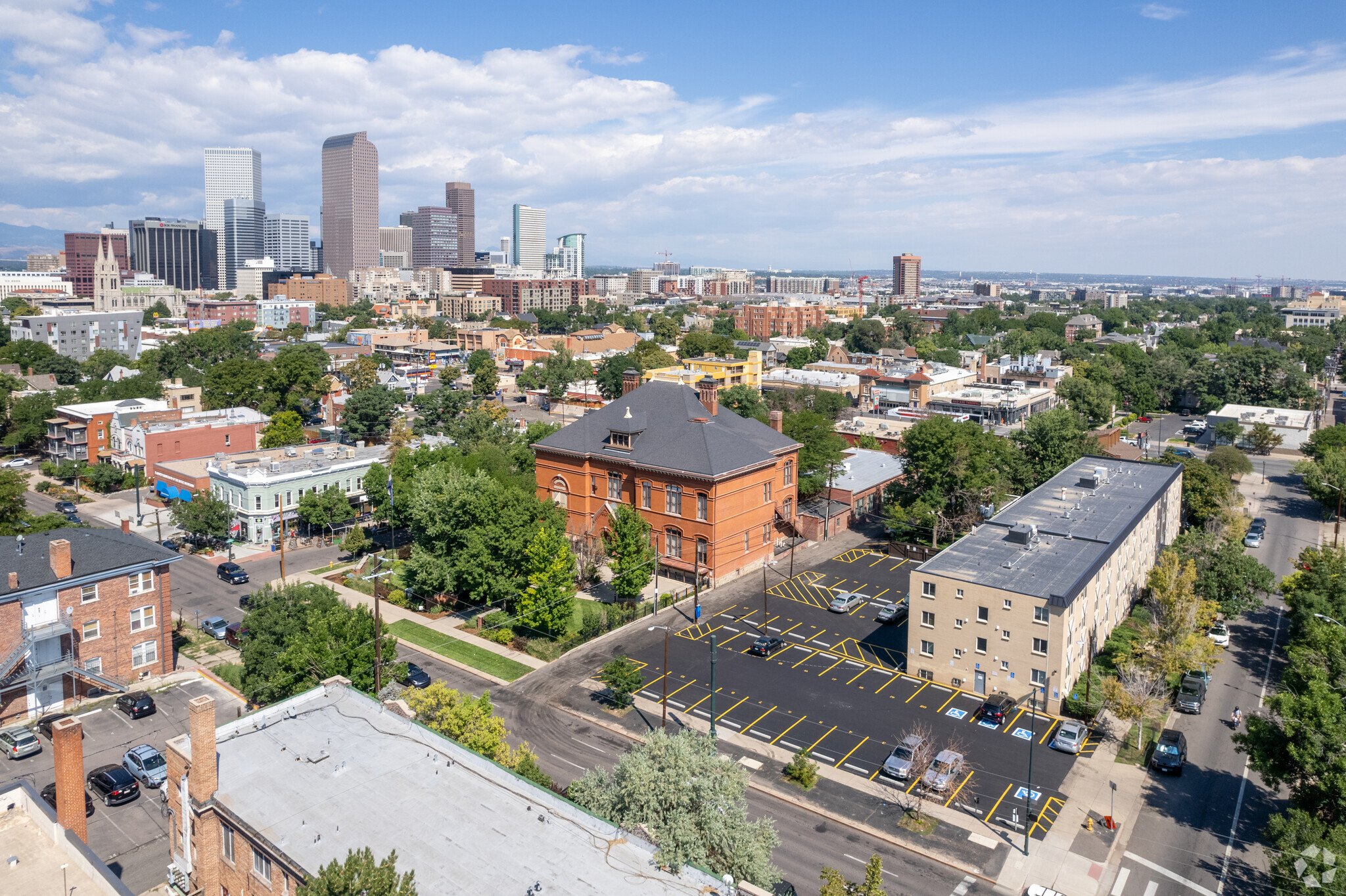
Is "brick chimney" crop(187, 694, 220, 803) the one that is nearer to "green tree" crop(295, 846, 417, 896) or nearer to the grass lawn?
"green tree" crop(295, 846, 417, 896)

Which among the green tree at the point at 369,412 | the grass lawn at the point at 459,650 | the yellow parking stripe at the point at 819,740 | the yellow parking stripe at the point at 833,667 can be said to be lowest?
the yellow parking stripe at the point at 819,740

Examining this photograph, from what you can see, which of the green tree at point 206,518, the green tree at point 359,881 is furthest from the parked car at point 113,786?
the green tree at point 206,518

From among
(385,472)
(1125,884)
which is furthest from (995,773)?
(385,472)

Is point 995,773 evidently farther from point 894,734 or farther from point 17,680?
point 17,680

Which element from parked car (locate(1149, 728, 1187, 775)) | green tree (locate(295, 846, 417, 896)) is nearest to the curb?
parked car (locate(1149, 728, 1187, 775))

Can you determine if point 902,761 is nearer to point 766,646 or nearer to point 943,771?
point 943,771

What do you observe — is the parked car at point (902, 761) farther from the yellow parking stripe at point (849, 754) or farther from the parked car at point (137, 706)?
the parked car at point (137, 706)
